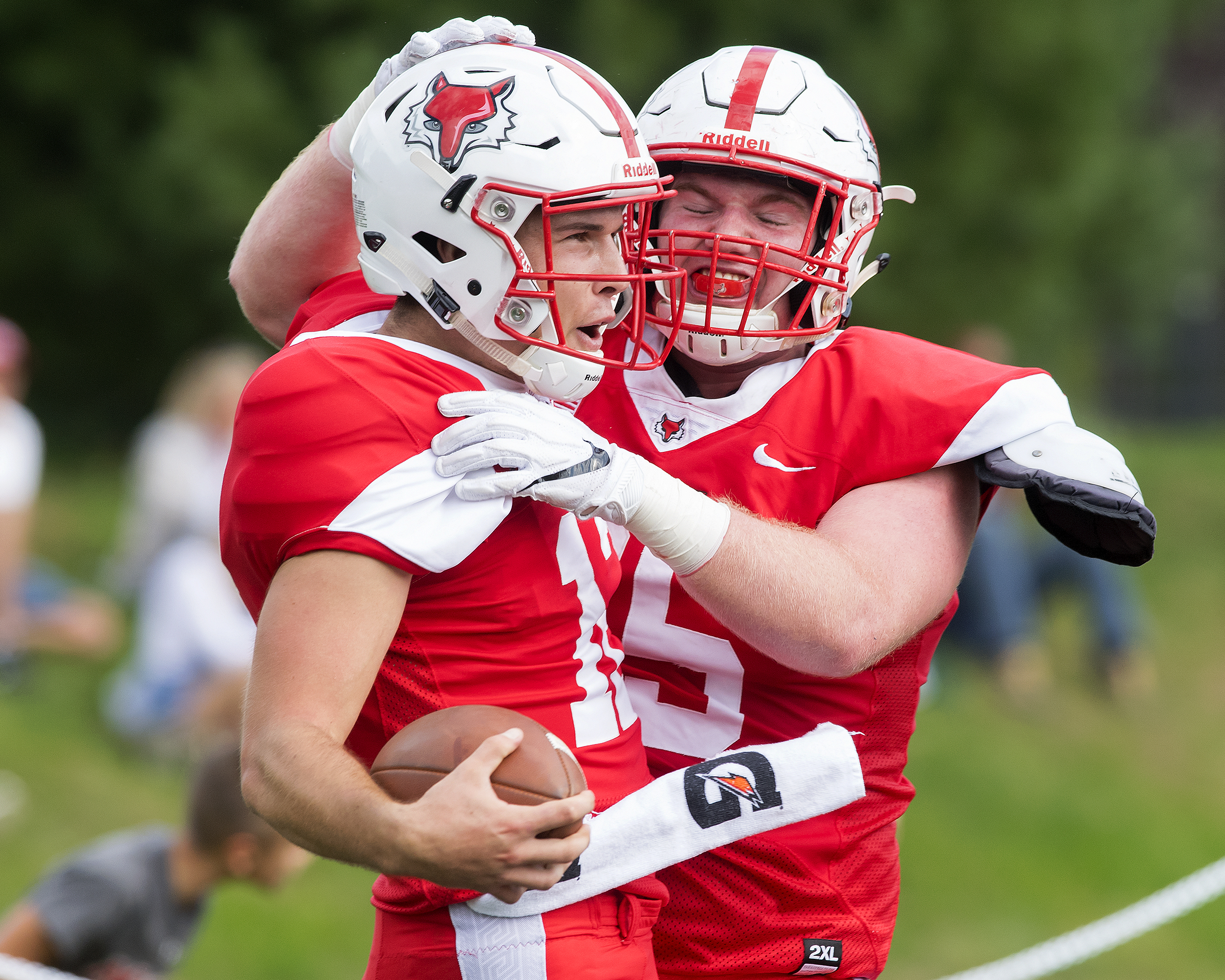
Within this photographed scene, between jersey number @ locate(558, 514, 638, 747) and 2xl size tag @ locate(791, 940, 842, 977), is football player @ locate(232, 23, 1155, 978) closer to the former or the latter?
2xl size tag @ locate(791, 940, 842, 977)

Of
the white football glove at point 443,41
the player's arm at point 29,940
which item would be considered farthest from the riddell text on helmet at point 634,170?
the player's arm at point 29,940

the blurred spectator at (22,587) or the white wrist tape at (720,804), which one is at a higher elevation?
the white wrist tape at (720,804)

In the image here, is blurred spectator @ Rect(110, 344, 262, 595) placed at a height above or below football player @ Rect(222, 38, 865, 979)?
below

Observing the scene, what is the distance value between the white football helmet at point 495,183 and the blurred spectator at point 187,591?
3816 mm

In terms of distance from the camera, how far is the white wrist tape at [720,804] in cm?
205

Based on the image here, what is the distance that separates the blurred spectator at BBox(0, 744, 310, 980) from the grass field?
1379 mm

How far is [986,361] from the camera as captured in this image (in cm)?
253

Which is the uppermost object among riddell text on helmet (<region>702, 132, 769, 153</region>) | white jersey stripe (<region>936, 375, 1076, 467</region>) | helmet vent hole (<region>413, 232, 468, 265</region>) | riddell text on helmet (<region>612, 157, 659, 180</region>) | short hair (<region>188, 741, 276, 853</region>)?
riddell text on helmet (<region>612, 157, 659, 180</region>)

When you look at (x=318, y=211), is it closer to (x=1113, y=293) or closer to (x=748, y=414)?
(x=748, y=414)

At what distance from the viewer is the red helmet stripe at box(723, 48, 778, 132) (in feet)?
8.40

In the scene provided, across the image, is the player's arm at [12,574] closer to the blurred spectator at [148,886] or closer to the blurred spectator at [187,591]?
the blurred spectator at [187,591]

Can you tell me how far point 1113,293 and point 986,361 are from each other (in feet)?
31.8

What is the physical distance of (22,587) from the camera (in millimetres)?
6820

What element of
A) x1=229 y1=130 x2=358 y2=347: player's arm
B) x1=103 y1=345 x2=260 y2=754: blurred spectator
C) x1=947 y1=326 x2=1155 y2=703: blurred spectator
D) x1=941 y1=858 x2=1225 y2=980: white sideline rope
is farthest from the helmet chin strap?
x1=947 y1=326 x2=1155 y2=703: blurred spectator
